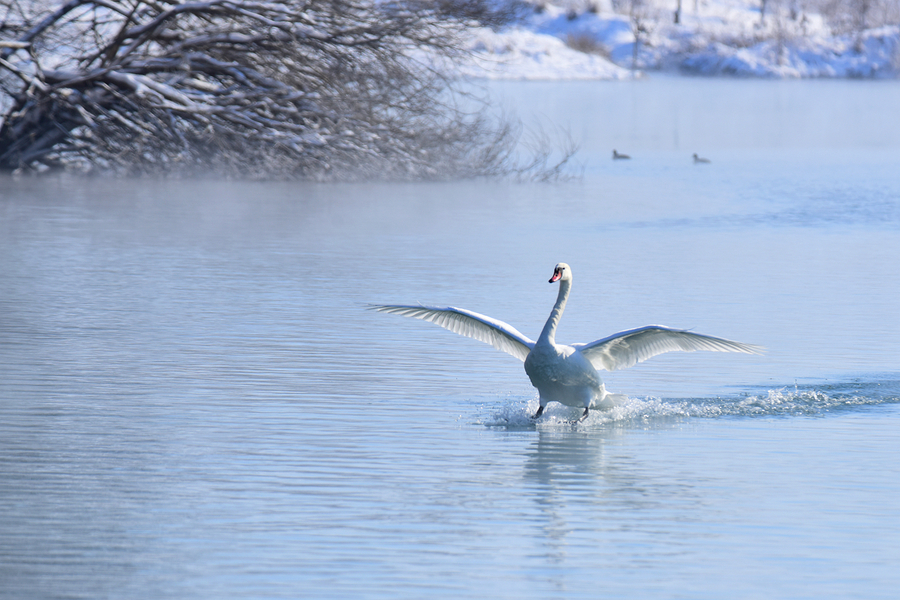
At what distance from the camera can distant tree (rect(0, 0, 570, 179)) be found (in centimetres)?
2291

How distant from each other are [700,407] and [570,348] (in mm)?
960

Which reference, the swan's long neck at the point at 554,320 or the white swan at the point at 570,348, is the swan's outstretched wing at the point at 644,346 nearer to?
the white swan at the point at 570,348

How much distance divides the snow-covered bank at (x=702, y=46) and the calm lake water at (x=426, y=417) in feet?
190

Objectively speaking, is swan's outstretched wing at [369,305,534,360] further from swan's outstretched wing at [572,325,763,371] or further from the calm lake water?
swan's outstretched wing at [572,325,763,371]

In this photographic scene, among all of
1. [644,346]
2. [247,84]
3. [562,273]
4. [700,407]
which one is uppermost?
[247,84]

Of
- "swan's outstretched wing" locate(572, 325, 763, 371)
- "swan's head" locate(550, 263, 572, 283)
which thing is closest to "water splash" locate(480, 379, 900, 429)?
"swan's outstretched wing" locate(572, 325, 763, 371)

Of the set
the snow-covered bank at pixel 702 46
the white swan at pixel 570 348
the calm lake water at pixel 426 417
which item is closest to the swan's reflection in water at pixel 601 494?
the calm lake water at pixel 426 417

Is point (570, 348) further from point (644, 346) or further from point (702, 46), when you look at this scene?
point (702, 46)

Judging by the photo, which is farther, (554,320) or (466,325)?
(466,325)

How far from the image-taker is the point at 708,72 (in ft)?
276

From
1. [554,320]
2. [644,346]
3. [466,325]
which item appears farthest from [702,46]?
[554,320]

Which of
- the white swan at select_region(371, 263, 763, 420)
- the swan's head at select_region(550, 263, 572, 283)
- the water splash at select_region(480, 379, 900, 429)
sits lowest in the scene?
the water splash at select_region(480, 379, 900, 429)

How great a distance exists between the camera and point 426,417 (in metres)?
8.30

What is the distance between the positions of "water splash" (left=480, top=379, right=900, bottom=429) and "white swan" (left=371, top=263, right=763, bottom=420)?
0.55 ft
